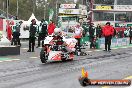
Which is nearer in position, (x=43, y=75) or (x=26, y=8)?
(x=43, y=75)

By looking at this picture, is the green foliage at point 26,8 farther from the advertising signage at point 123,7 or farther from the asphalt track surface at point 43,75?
the asphalt track surface at point 43,75

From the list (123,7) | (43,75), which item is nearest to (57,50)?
(43,75)

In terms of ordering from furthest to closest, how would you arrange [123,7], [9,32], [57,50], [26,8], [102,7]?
[26,8], [102,7], [123,7], [9,32], [57,50]

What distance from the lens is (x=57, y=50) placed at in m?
18.7

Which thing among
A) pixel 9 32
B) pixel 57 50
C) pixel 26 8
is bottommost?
pixel 57 50

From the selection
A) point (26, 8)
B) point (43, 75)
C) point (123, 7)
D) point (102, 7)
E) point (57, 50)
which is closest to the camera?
point (43, 75)

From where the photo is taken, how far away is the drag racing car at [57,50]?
59.7 feet

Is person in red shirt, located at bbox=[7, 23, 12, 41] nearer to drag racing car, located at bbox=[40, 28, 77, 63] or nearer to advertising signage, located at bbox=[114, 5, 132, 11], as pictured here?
drag racing car, located at bbox=[40, 28, 77, 63]

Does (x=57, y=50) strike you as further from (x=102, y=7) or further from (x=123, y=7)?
Answer: (x=102, y=7)

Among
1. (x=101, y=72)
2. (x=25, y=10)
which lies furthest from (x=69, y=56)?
(x=25, y=10)

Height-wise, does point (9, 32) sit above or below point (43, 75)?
above

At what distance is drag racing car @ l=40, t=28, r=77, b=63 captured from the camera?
18203 millimetres

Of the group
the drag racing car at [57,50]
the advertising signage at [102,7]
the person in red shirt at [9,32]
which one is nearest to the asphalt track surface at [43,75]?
the drag racing car at [57,50]

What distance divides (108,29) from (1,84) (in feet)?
51.2
